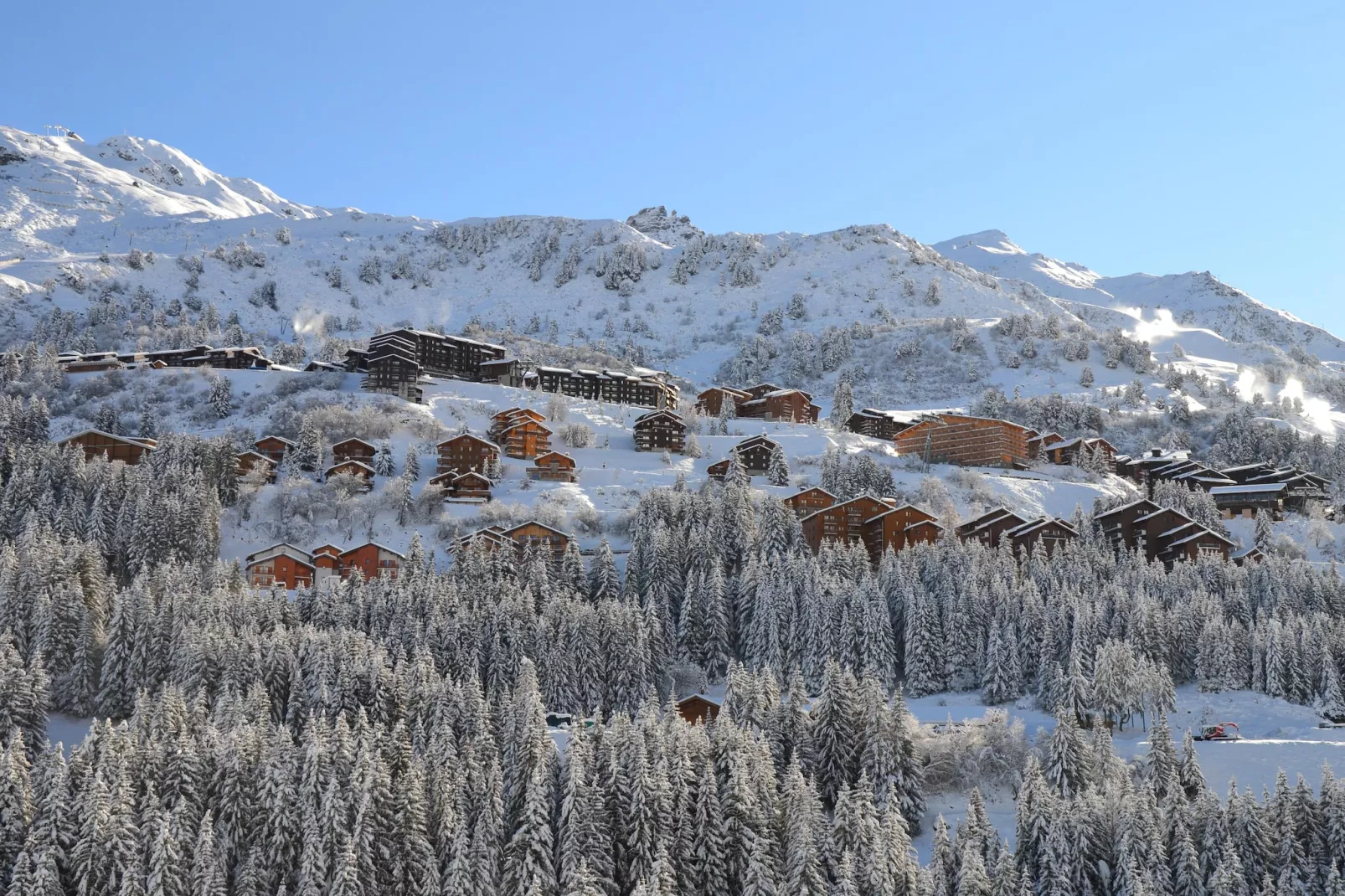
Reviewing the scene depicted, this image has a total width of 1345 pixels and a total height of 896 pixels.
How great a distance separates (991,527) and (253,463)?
227ft

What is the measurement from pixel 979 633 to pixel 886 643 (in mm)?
6673

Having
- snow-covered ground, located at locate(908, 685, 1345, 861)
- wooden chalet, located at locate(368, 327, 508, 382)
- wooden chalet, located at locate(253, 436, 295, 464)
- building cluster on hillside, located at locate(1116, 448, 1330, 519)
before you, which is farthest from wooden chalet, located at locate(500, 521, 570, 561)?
building cluster on hillside, located at locate(1116, 448, 1330, 519)

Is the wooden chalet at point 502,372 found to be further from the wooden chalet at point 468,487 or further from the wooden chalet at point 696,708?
the wooden chalet at point 696,708

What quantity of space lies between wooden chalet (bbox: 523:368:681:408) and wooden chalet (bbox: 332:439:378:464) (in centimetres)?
4230

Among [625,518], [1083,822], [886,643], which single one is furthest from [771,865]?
[625,518]

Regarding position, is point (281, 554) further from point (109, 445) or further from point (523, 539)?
point (109, 445)

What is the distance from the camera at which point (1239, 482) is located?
138 m

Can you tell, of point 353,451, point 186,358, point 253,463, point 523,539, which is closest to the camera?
point 523,539

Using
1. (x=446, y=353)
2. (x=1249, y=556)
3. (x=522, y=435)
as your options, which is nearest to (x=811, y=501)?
(x=522, y=435)

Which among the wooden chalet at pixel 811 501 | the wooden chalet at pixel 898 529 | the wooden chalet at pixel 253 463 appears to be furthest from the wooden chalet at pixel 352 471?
the wooden chalet at pixel 898 529

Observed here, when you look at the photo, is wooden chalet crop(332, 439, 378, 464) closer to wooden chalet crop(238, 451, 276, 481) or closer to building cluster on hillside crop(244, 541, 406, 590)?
wooden chalet crop(238, 451, 276, 481)

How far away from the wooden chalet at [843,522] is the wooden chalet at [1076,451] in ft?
169

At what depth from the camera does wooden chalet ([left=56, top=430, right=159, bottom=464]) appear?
108688 mm

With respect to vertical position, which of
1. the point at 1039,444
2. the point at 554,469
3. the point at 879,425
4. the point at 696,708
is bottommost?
the point at 696,708
